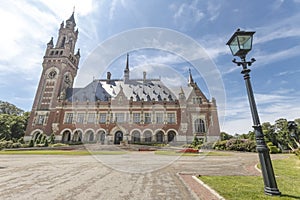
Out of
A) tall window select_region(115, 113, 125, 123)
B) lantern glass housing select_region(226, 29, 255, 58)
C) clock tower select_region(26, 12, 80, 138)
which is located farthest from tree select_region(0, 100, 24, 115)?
Answer: lantern glass housing select_region(226, 29, 255, 58)

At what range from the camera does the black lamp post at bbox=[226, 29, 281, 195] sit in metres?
4.43

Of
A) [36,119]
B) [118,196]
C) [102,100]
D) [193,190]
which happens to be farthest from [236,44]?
[36,119]

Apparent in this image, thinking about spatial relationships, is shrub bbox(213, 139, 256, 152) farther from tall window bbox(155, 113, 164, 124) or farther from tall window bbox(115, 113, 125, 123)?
tall window bbox(115, 113, 125, 123)

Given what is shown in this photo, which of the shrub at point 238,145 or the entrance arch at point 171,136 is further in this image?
the entrance arch at point 171,136

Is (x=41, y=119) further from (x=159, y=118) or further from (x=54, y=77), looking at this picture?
(x=159, y=118)

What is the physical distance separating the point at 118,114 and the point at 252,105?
37.3m

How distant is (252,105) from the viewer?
200 inches

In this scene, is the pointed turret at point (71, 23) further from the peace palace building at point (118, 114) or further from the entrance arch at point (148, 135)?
the entrance arch at point (148, 135)

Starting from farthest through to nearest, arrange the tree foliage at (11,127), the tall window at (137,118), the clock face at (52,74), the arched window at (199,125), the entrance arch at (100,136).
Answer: the clock face at (52,74) → the tree foliage at (11,127) → the tall window at (137,118) → the entrance arch at (100,136) → the arched window at (199,125)

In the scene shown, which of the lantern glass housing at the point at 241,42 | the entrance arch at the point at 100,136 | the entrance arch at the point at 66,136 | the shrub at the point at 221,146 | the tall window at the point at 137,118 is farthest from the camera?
the tall window at the point at 137,118

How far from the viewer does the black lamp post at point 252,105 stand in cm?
443

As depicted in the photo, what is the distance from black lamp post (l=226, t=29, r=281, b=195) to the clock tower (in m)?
42.9

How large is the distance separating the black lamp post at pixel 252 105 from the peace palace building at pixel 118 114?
31647 millimetres

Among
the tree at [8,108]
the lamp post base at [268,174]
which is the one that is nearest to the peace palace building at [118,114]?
the lamp post base at [268,174]
